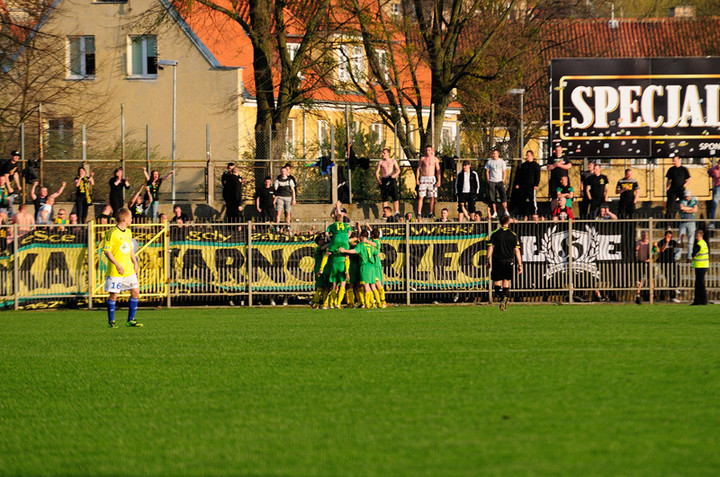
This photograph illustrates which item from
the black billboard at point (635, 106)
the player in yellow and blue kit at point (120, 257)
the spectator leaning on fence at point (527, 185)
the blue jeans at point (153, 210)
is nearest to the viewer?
the player in yellow and blue kit at point (120, 257)

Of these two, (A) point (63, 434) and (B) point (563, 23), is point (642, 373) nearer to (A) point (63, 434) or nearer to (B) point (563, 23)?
(A) point (63, 434)

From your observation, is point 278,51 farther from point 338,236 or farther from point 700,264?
point 700,264

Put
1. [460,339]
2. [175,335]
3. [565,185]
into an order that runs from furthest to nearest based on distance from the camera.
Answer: [565,185] → [175,335] → [460,339]

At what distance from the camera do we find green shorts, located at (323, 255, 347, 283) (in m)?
21.1

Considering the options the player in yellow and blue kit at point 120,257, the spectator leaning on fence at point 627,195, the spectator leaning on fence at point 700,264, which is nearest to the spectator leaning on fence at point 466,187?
the spectator leaning on fence at point 627,195

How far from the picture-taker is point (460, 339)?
13.8m

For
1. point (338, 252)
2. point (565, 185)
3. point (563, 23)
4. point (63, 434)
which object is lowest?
point (63, 434)

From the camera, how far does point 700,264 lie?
21.3 meters

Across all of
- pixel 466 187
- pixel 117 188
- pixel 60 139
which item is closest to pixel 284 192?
pixel 117 188

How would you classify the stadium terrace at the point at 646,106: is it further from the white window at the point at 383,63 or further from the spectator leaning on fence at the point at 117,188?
the spectator leaning on fence at the point at 117,188

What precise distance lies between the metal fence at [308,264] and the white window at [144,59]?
75.8ft

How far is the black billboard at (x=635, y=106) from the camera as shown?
28844 millimetres

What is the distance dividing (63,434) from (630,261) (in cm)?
1728

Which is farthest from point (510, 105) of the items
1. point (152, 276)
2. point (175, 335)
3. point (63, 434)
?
point (63, 434)
